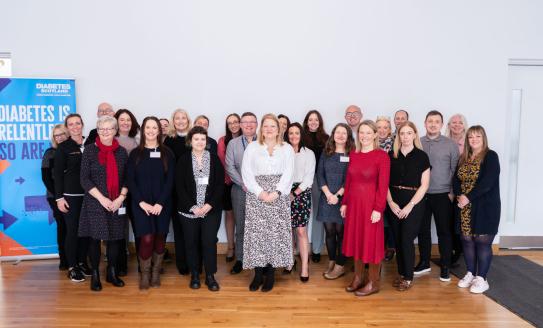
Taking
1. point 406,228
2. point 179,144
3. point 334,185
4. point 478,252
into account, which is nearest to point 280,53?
point 179,144

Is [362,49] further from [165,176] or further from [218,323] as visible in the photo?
[218,323]

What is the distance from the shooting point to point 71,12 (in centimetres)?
442

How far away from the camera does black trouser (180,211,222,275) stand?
3.38 metres

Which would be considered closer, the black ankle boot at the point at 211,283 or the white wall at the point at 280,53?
the black ankle boot at the point at 211,283

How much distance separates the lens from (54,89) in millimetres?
4328

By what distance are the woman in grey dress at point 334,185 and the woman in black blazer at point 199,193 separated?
1.01m

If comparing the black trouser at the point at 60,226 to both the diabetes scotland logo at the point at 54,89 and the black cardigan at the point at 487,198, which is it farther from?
the black cardigan at the point at 487,198

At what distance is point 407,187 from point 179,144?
2.17m

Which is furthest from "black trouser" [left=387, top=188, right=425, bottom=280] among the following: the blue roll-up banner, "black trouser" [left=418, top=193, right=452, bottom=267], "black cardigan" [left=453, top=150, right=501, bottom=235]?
the blue roll-up banner

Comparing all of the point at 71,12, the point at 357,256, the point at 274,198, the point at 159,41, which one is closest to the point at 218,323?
the point at 274,198

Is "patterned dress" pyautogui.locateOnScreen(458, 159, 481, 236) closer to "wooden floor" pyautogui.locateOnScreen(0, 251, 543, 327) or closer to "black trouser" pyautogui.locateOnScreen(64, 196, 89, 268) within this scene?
"wooden floor" pyautogui.locateOnScreen(0, 251, 543, 327)

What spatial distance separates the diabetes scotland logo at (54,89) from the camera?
429cm

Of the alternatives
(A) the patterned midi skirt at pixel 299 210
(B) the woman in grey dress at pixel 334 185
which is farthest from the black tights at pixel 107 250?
(B) the woman in grey dress at pixel 334 185

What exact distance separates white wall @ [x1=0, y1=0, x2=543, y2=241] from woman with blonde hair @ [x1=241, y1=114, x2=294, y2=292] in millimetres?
1348
